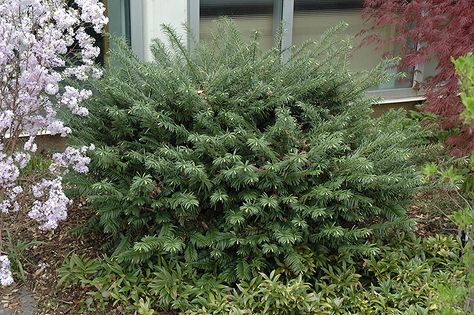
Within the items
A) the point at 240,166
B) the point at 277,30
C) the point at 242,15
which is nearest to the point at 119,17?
the point at 242,15

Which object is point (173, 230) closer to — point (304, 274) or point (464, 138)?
point (304, 274)

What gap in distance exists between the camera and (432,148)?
12.8 feet

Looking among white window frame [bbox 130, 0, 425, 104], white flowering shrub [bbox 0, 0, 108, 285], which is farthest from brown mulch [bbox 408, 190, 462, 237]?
white flowering shrub [bbox 0, 0, 108, 285]

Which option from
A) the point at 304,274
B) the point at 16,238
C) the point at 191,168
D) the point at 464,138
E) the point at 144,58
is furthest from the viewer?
the point at 144,58

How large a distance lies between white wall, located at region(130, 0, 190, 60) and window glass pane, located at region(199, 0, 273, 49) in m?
0.30

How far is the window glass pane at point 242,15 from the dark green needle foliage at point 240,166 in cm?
190


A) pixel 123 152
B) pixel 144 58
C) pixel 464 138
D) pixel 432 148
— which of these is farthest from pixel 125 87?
pixel 464 138

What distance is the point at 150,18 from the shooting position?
16.7ft

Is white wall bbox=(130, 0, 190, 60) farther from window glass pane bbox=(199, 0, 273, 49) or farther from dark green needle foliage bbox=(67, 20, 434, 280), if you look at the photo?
dark green needle foliage bbox=(67, 20, 434, 280)

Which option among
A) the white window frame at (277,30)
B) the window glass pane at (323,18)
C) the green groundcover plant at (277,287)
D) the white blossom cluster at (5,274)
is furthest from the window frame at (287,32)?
the white blossom cluster at (5,274)

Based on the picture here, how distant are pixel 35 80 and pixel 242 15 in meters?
3.01

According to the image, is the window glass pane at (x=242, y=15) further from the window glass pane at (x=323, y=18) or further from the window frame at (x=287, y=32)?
the window glass pane at (x=323, y=18)

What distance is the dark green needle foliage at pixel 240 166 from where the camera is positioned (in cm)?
319

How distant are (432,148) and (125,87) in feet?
6.85
